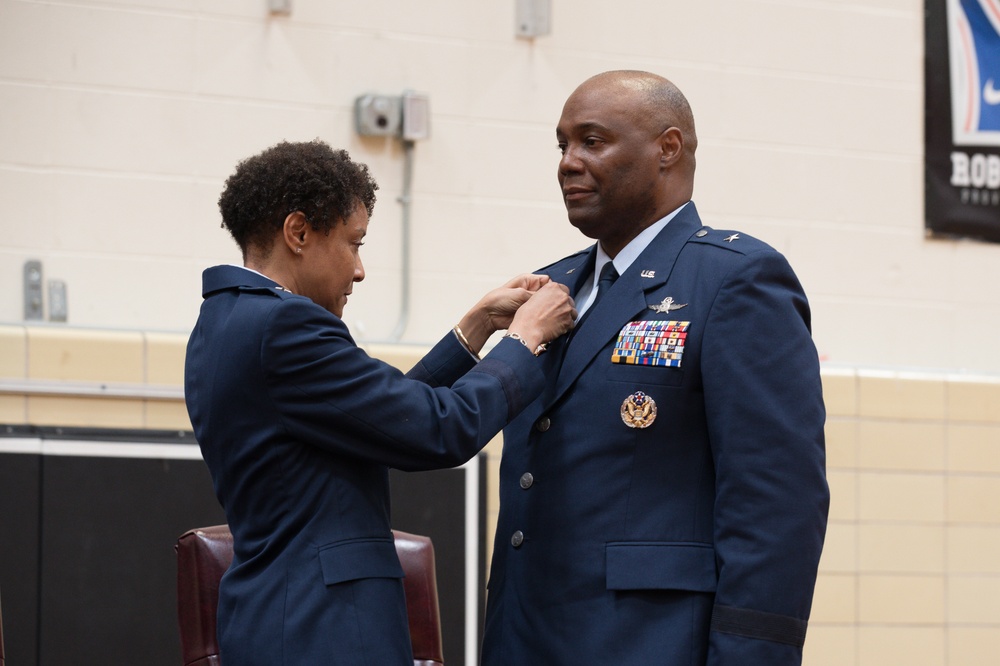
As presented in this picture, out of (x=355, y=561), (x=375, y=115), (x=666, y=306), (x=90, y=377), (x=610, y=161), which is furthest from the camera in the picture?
(x=375, y=115)

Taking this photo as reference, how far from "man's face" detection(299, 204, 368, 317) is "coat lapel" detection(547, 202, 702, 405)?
1.22 ft

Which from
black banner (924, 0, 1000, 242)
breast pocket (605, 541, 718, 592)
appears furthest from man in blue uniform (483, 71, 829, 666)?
black banner (924, 0, 1000, 242)

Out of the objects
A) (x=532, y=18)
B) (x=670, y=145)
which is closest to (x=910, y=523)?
(x=532, y=18)

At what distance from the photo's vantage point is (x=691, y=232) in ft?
7.14

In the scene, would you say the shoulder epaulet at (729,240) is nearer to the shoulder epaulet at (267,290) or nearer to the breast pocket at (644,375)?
the breast pocket at (644,375)

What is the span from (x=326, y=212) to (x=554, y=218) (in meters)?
2.38

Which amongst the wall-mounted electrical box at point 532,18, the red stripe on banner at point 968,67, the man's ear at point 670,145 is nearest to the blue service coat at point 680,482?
the man's ear at point 670,145

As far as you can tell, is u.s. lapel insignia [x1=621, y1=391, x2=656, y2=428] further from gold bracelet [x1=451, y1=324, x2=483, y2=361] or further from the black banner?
the black banner

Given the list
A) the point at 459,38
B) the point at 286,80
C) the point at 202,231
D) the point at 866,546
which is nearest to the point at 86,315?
the point at 202,231

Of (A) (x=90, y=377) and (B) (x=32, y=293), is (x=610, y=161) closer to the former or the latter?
(A) (x=90, y=377)

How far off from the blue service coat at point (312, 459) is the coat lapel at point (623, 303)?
144mm

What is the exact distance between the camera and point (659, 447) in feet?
6.55

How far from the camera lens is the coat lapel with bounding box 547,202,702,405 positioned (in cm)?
210

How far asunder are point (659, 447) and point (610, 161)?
50 cm
